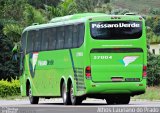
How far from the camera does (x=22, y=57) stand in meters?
40.6

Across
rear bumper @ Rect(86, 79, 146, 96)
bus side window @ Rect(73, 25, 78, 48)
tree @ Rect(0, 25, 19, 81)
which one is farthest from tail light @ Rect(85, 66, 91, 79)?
tree @ Rect(0, 25, 19, 81)

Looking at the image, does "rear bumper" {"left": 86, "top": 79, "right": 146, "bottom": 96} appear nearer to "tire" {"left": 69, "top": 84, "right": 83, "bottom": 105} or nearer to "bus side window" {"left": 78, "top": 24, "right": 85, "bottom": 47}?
"tire" {"left": 69, "top": 84, "right": 83, "bottom": 105}

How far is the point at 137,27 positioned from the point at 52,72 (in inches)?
207

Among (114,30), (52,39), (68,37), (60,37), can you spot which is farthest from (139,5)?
(114,30)

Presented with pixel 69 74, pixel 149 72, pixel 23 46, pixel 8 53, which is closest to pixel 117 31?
pixel 69 74

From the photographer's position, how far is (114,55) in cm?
3284

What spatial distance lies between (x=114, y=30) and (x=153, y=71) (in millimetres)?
32176

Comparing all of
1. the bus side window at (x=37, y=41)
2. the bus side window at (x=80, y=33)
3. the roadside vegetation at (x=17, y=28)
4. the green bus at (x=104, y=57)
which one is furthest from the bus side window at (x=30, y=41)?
the bus side window at (x=80, y=33)

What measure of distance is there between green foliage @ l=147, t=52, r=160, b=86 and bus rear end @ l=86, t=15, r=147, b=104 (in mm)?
30193

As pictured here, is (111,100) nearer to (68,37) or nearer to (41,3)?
(68,37)

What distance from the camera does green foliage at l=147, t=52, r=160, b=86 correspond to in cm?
6383

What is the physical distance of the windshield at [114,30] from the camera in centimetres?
3284

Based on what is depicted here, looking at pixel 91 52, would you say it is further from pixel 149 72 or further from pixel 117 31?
pixel 149 72

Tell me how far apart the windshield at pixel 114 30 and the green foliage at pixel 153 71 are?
99.5 ft
